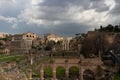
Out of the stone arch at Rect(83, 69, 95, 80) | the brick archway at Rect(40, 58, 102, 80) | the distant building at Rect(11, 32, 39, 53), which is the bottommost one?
the stone arch at Rect(83, 69, 95, 80)

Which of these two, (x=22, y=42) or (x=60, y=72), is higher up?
(x=22, y=42)

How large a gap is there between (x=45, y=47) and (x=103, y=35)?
104ft

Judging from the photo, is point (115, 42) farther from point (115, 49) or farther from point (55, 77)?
point (55, 77)

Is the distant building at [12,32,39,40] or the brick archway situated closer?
the brick archway

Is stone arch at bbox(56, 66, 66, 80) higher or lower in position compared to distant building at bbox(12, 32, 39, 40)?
lower

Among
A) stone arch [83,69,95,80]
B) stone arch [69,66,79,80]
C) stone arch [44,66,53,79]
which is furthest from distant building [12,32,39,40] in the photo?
stone arch [83,69,95,80]

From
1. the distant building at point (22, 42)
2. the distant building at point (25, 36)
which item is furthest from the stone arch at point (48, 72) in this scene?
the distant building at point (25, 36)

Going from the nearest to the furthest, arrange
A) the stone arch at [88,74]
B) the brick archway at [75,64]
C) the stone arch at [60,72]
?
the stone arch at [88,74] → the brick archway at [75,64] → the stone arch at [60,72]

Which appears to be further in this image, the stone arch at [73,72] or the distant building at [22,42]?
the distant building at [22,42]

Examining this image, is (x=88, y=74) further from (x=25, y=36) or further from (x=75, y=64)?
(x=25, y=36)

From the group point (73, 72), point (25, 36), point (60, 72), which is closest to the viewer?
point (73, 72)

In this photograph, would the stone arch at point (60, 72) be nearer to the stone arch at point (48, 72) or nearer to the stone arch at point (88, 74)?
the stone arch at point (48, 72)

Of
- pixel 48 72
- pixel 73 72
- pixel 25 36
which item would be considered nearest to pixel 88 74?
pixel 73 72

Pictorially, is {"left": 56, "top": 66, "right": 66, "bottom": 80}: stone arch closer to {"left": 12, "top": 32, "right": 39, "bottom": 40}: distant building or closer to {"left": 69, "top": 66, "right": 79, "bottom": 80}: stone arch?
{"left": 69, "top": 66, "right": 79, "bottom": 80}: stone arch
